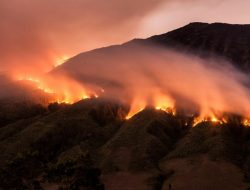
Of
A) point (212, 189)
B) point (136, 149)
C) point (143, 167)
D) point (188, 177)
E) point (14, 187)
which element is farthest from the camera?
point (136, 149)

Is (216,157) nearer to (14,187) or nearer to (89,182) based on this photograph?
(89,182)

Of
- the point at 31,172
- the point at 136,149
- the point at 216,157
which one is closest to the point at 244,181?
the point at 216,157

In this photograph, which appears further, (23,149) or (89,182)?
(23,149)

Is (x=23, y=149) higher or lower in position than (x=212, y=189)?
higher

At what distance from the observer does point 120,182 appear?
554 ft

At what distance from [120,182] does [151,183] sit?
1090 centimetres

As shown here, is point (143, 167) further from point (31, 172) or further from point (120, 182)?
point (31, 172)

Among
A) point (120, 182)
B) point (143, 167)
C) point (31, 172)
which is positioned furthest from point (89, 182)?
point (143, 167)

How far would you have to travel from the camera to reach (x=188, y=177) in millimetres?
168875

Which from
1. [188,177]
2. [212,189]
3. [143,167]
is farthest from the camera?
[143,167]

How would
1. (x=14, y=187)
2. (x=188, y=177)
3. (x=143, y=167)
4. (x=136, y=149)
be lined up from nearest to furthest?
(x=14, y=187) → (x=188, y=177) → (x=143, y=167) → (x=136, y=149)

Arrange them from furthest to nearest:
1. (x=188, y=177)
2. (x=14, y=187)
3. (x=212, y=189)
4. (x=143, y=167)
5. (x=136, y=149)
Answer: (x=136, y=149), (x=143, y=167), (x=188, y=177), (x=212, y=189), (x=14, y=187)

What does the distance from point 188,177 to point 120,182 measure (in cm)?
2352

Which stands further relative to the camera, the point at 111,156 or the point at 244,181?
the point at 111,156
